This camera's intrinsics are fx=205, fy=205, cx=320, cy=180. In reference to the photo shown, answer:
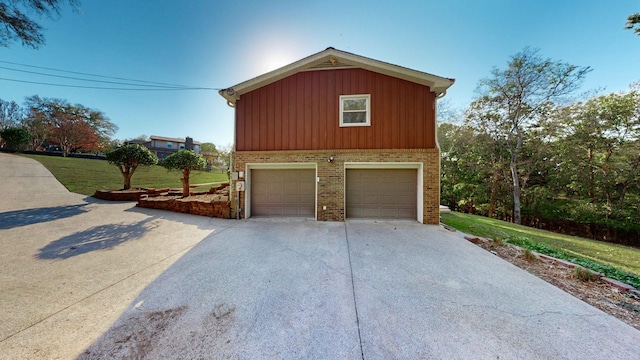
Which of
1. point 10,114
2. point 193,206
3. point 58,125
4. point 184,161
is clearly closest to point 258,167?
point 193,206

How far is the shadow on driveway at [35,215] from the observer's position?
562 centimetres

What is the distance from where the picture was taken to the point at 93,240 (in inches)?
182

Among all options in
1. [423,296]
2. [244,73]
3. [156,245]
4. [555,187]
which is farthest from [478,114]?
[156,245]

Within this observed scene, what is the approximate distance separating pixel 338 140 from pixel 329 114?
0.92m

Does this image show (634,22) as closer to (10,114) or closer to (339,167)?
(339,167)

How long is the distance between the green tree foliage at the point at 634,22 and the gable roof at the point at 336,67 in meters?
4.16

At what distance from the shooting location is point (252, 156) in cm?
707

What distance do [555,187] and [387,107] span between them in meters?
15.9

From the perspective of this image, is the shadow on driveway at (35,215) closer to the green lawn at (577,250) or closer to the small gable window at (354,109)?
the small gable window at (354,109)

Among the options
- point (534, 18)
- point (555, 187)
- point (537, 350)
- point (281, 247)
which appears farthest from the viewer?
point (555, 187)

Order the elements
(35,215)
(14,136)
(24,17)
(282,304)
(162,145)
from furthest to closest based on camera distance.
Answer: (162,145), (14,136), (35,215), (24,17), (282,304)

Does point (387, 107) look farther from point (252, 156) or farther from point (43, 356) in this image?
point (43, 356)

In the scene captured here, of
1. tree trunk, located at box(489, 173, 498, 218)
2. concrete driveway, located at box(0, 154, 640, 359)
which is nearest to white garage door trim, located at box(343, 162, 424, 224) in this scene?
concrete driveway, located at box(0, 154, 640, 359)

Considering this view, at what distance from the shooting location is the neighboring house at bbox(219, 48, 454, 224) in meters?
6.64
